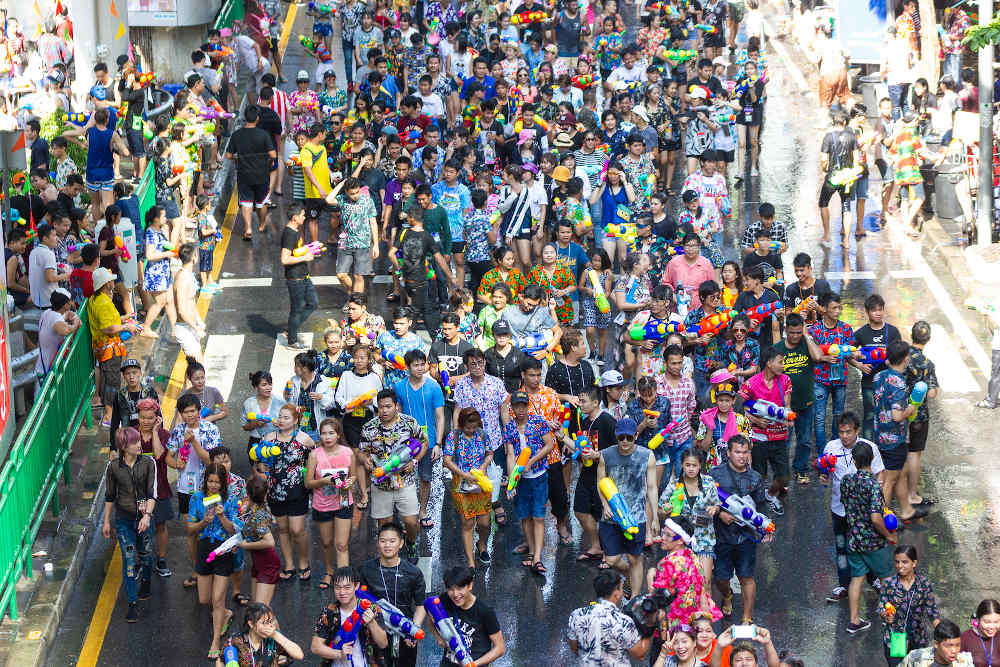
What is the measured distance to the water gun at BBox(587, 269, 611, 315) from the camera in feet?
59.1

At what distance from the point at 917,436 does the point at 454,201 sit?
262 inches

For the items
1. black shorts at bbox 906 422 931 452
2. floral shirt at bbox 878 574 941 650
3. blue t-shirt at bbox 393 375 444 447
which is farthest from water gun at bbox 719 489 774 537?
blue t-shirt at bbox 393 375 444 447

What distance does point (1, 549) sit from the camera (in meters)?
13.1

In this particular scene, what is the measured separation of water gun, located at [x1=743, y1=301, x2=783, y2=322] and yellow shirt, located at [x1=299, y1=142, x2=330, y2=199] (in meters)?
6.57

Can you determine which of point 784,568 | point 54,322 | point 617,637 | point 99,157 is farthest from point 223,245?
point 617,637

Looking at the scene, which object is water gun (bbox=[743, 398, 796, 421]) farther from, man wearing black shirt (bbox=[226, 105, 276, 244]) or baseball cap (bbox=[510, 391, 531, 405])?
man wearing black shirt (bbox=[226, 105, 276, 244])

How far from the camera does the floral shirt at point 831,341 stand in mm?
16312

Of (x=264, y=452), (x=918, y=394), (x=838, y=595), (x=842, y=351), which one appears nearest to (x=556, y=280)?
(x=842, y=351)

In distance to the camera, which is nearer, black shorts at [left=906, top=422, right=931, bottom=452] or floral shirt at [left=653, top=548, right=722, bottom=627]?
floral shirt at [left=653, top=548, right=722, bottom=627]

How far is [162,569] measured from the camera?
14.6 meters

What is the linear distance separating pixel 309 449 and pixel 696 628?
4.09 m

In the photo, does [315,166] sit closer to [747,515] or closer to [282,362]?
[282,362]

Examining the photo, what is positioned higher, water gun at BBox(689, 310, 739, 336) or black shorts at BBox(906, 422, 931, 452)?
water gun at BBox(689, 310, 739, 336)

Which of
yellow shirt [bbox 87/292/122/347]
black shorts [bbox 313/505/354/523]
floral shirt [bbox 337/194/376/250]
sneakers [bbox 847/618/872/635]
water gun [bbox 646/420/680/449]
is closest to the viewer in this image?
sneakers [bbox 847/618/872/635]
